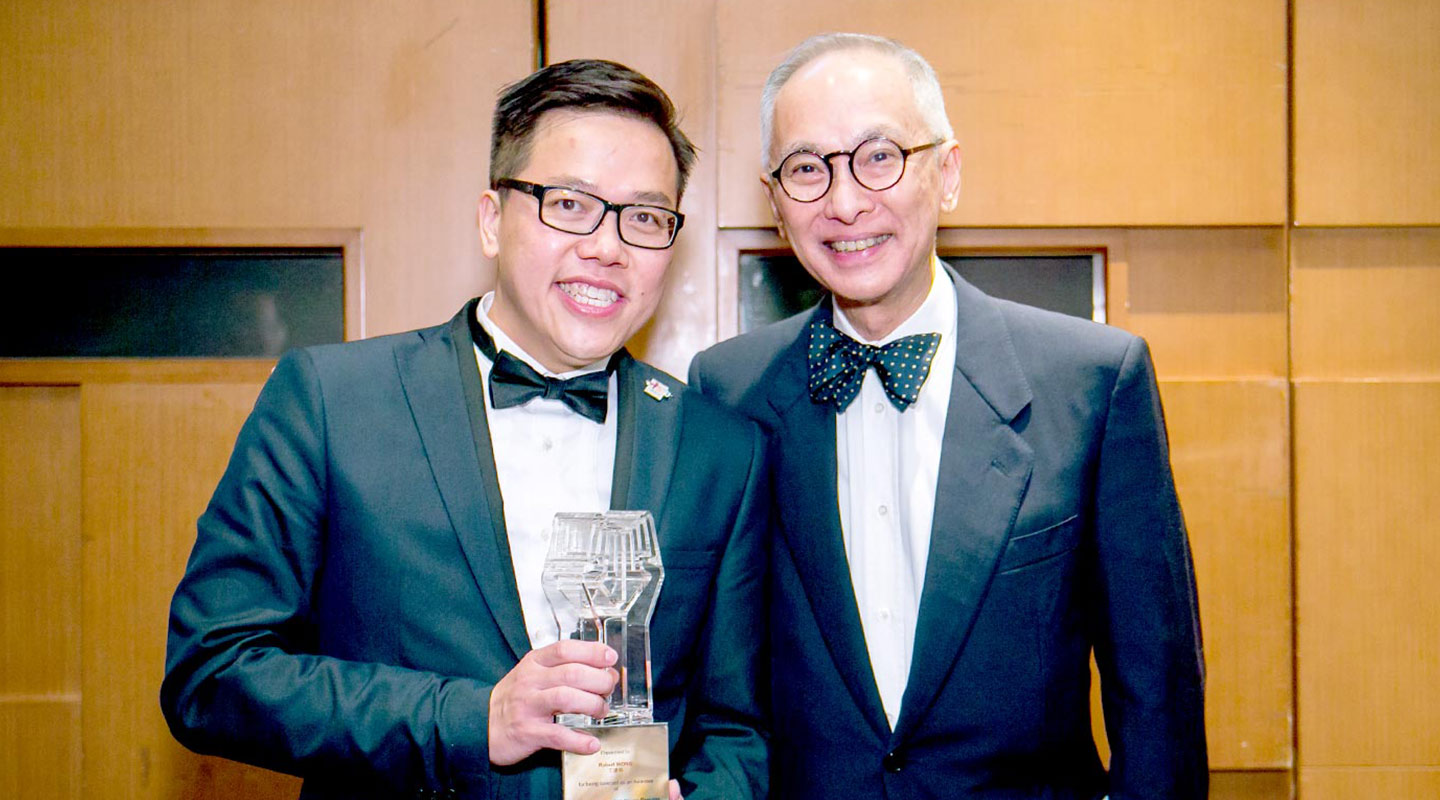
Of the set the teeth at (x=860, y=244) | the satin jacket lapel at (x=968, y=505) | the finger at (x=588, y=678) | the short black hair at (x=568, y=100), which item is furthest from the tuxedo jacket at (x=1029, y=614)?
the short black hair at (x=568, y=100)

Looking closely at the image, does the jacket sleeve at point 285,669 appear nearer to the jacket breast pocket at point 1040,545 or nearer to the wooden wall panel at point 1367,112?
the jacket breast pocket at point 1040,545

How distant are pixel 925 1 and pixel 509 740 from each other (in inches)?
74.8

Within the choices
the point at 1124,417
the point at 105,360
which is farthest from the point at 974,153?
the point at 105,360

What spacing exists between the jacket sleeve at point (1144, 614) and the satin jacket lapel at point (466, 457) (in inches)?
38.6

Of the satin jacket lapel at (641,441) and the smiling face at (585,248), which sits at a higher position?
the smiling face at (585,248)

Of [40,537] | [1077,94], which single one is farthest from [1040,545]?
[40,537]

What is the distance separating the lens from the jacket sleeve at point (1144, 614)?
1.65 metres

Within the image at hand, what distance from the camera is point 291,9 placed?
91.8 inches

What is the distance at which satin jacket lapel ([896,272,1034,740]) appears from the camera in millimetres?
1632

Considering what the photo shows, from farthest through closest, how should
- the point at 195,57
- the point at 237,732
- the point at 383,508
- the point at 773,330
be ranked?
the point at 195,57, the point at 773,330, the point at 383,508, the point at 237,732

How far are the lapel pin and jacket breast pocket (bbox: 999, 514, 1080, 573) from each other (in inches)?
24.7

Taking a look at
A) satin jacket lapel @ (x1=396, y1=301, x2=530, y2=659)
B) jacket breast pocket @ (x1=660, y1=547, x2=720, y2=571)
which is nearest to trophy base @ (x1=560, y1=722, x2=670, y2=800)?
satin jacket lapel @ (x1=396, y1=301, x2=530, y2=659)

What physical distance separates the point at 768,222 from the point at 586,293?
0.89 meters

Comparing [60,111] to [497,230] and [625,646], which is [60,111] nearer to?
[497,230]
